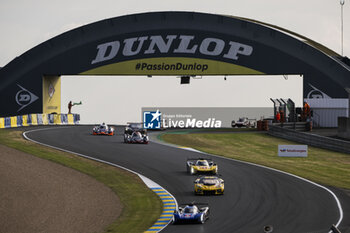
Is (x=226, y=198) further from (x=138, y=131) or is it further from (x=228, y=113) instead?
(x=228, y=113)

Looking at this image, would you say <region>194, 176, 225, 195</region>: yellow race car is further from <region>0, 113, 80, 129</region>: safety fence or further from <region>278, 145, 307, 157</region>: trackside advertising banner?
<region>0, 113, 80, 129</region>: safety fence

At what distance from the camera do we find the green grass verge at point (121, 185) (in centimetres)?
2888

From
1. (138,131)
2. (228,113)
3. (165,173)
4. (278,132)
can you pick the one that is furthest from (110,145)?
(228,113)

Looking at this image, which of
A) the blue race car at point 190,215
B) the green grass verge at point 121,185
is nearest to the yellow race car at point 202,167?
the green grass verge at point 121,185

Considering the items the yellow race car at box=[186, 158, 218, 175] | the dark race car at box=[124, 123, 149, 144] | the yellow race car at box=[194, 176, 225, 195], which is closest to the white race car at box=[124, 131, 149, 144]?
the dark race car at box=[124, 123, 149, 144]

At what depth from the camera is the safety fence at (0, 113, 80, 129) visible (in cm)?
6481

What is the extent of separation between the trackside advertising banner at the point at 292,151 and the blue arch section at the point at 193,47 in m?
18.1

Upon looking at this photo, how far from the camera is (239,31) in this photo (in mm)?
68312

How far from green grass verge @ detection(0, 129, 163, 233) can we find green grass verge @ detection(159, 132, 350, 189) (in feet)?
35.0

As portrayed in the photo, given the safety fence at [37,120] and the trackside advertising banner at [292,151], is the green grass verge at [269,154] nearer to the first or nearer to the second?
the trackside advertising banner at [292,151]

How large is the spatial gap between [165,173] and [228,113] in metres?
48.6

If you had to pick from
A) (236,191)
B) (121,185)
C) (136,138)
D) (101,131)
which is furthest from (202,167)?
(101,131)

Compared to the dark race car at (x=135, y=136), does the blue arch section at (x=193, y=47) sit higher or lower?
higher

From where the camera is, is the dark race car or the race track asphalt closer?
the race track asphalt
